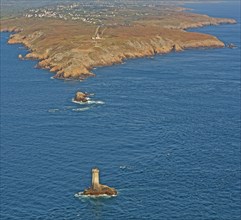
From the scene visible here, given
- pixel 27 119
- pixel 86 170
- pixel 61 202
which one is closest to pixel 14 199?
pixel 61 202

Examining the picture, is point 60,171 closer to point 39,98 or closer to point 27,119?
point 27,119

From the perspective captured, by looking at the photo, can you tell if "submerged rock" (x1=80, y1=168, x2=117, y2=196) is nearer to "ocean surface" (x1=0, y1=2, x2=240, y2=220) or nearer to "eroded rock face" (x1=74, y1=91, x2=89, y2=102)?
"ocean surface" (x1=0, y1=2, x2=240, y2=220)

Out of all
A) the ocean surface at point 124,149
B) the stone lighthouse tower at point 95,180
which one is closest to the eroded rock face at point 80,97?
the ocean surface at point 124,149

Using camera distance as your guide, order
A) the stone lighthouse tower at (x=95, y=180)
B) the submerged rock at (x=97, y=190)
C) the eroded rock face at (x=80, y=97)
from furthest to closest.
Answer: the eroded rock face at (x=80, y=97)
the submerged rock at (x=97, y=190)
the stone lighthouse tower at (x=95, y=180)

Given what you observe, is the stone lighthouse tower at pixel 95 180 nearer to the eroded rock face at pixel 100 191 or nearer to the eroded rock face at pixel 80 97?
the eroded rock face at pixel 100 191

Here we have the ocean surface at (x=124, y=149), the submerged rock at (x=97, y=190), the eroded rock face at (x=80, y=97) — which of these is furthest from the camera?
the eroded rock face at (x=80, y=97)

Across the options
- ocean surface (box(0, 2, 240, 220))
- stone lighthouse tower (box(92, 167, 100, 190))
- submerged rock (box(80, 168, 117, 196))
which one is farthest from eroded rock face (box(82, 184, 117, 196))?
ocean surface (box(0, 2, 240, 220))

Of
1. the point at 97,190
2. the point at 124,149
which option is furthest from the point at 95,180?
the point at 124,149

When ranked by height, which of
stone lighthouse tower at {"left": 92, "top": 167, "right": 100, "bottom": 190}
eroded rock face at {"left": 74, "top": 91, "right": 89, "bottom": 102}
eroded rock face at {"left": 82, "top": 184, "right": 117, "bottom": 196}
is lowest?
eroded rock face at {"left": 82, "top": 184, "right": 117, "bottom": 196}
